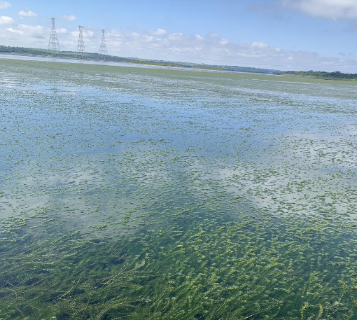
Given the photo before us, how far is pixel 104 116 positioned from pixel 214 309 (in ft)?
74.8

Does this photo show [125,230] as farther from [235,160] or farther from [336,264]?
[235,160]

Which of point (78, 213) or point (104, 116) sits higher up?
point (104, 116)

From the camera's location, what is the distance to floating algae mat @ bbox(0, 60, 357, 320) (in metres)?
7.97

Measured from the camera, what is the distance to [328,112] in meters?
40.9

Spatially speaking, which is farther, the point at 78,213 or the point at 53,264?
the point at 78,213

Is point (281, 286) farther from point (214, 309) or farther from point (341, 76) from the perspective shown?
point (341, 76)

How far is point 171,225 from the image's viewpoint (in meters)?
11.4

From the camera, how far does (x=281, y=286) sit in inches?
345

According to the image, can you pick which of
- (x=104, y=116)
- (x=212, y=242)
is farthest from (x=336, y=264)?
(x=104, y=116)

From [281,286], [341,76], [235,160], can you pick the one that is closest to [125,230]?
[281,286]

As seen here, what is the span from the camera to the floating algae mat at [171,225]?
797 centimetres

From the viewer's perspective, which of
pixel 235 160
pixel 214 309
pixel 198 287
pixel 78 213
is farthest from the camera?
pixel 235 160

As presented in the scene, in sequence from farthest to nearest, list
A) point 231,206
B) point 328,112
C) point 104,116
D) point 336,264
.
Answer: point 328,112, point 104,116, point 231,206, point 336,264

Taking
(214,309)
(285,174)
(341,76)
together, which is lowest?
(214,309)
